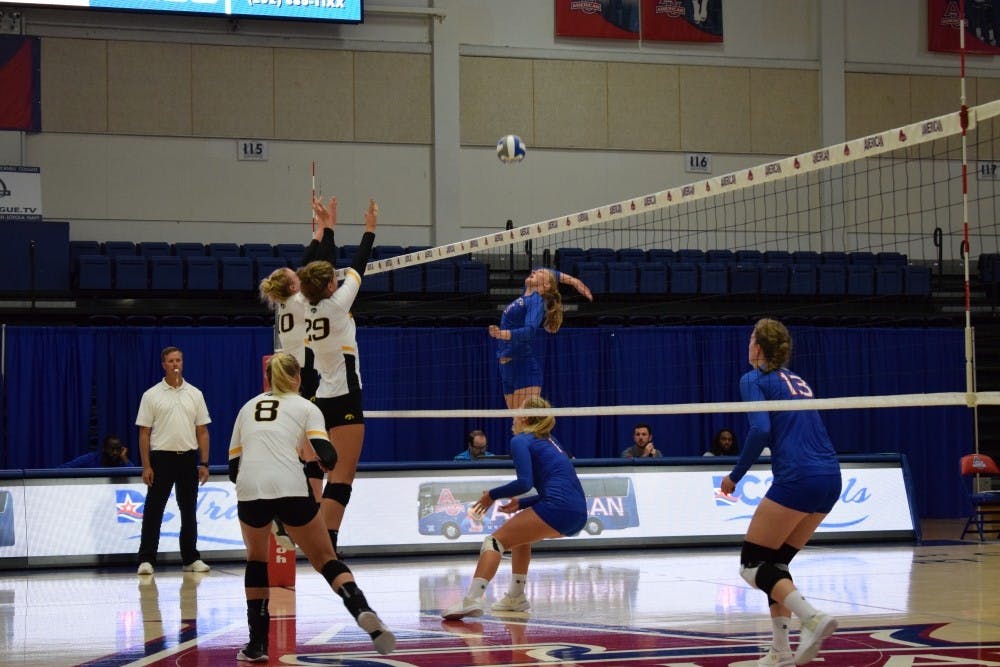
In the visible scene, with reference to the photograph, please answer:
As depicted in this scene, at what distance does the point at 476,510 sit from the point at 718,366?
10.7 meters

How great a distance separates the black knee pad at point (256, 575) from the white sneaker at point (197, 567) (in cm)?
525

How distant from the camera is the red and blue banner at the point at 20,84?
60.6 feet

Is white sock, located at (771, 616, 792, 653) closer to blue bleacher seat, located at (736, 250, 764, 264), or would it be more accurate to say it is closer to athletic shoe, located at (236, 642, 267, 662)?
athletic shoe, located at (236, 642, 267, 662)

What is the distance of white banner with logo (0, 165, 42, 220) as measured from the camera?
18.1 metres

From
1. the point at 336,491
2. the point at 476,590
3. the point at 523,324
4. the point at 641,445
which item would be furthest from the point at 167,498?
the point at 641,445

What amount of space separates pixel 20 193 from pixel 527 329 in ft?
37.5

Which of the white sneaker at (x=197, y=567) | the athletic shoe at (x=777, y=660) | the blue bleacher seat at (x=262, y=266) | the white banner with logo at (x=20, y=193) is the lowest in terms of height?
the white sneaker at (x=197, y=567)

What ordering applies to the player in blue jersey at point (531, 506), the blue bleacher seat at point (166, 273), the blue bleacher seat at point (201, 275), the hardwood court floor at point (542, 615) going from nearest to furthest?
1. the hardwood court floor at point (542, 615)
2. the player in blue jersey at point (531, 506)
3. the blue bleacher seat at point (166, 273)
4. the blue bleacher seat at point (201, 275)

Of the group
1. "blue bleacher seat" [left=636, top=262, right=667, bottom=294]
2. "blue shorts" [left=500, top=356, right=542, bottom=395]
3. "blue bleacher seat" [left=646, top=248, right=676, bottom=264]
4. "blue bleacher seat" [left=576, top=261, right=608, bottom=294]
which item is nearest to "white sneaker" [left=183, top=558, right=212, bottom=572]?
"blue shorts" [left=500, top=356, right=542, bottom=395]

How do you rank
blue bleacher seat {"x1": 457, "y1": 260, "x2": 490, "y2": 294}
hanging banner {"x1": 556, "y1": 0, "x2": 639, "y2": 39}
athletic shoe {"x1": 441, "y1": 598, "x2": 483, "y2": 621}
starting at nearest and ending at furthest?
athletic shoe {"x1": 441, "y1": 598, "x2": 483, "y2": 621} < blue bleacher seat {"x1": 457, "y1": 260, "x2": 490, "y2": 294} < hanging banner {"x1": 556, "y1": 0, "x2": 639, "y2": 39}

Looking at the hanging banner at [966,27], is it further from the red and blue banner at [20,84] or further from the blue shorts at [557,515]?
the blue shorts at [557,515]

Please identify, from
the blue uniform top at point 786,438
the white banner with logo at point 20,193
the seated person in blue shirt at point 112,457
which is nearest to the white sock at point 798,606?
the blue uniform top at point 786,438

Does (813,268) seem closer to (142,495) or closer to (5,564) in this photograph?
(142,495)

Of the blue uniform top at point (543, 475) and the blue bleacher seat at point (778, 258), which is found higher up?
the blue bleacher seat at point (778, 258)
